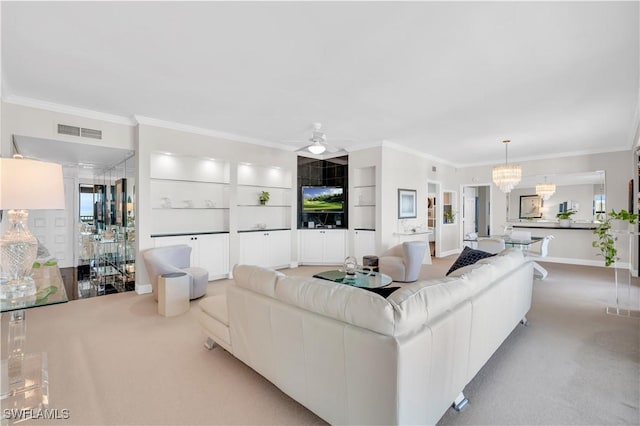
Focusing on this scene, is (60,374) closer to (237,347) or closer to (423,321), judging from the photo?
(237,347)

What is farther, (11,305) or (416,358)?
(11,305)

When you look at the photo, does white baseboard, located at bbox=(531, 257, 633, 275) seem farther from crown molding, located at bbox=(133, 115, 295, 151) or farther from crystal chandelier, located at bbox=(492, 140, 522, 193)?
crown molding, located at bbox=(133, 115, 295, 151)

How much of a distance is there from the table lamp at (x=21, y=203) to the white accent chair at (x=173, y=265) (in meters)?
1.74

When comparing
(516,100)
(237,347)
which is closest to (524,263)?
(516,100)

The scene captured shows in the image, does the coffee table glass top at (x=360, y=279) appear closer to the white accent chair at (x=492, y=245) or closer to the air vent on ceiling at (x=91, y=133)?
the white accent chair at (x=492, y=245)

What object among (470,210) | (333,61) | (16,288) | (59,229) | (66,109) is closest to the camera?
(16,288)

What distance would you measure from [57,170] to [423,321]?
2.67m

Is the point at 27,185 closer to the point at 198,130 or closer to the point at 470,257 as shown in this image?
the point at 198,130

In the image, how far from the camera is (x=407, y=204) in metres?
6.86

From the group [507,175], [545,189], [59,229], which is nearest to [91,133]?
[59,229]

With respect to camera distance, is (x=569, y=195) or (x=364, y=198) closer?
(x=364, y=198)

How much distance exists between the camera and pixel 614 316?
3.62 metres

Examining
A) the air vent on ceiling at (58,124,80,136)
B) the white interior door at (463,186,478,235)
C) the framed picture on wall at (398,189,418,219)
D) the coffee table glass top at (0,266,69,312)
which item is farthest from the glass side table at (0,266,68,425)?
the white interior door at (463,186,478,235)

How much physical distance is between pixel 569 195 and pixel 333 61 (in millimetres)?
8158
